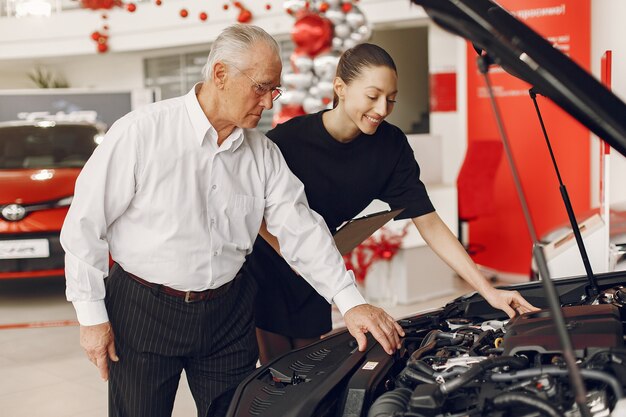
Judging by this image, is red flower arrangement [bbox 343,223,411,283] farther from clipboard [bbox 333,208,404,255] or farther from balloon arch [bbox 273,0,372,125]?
clipboard [bbox 333,208,404,255]

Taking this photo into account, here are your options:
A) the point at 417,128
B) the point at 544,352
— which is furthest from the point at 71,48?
the point at 544,352

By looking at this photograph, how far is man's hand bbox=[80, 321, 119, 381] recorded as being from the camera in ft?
5.55

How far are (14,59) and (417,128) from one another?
23.5ft

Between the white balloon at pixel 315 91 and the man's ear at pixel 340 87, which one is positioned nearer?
the man's ear at pixel 340 87

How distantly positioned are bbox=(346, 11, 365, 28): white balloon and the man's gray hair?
4.27 m

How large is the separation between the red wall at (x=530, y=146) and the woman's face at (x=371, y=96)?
3.58 metres

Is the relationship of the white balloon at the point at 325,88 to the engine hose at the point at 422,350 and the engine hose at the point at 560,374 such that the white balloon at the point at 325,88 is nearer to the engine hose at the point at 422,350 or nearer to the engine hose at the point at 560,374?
the engine hose at the point at 422,350

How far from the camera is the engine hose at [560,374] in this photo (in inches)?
43.1

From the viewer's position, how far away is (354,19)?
5.79m

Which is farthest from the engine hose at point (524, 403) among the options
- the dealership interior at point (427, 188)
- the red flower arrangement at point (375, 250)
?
the red flower arrangement at point (375, 250)

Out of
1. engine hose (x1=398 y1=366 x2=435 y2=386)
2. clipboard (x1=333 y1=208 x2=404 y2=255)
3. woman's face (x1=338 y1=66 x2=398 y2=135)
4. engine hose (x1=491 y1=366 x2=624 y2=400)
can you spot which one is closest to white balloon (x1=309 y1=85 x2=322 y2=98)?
clipboard (x1=333 y1=208 x2=404 y2=255)

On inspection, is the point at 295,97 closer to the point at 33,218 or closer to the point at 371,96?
the point at 33,218

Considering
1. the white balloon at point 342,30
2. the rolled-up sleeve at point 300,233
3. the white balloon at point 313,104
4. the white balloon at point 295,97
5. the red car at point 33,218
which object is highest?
the white balloon at point 342,30

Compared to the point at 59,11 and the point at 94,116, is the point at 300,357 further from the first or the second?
the point at 59,11
